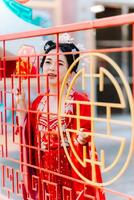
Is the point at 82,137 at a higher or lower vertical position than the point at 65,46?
lower

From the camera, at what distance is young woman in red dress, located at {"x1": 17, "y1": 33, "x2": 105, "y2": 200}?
1.84 metres

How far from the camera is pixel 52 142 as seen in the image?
6.46 ft

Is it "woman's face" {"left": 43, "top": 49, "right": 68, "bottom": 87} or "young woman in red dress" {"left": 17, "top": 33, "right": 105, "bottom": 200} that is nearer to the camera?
"young woman in red dress" {"left": 17, "top": 33, "right": 105, "bottom": 200}

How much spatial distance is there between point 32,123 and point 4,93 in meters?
0.22

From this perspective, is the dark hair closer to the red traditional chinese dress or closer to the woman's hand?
the red traditional chinese dress

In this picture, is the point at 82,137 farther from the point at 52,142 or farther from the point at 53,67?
the point at 53,67

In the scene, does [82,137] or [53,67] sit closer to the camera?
[82,137]

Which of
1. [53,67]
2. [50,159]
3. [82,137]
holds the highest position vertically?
[53,67]

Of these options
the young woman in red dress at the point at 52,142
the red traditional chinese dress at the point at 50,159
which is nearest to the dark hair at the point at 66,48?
the young woman in red dress at the point at 52,142

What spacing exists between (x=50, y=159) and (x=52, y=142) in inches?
2.9

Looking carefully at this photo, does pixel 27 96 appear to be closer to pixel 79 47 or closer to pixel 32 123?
pixel 32 123

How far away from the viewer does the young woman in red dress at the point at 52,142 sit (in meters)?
1.84

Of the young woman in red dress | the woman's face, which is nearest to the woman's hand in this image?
the young woman in red dress

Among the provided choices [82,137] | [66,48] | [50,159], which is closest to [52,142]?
[50,159]
